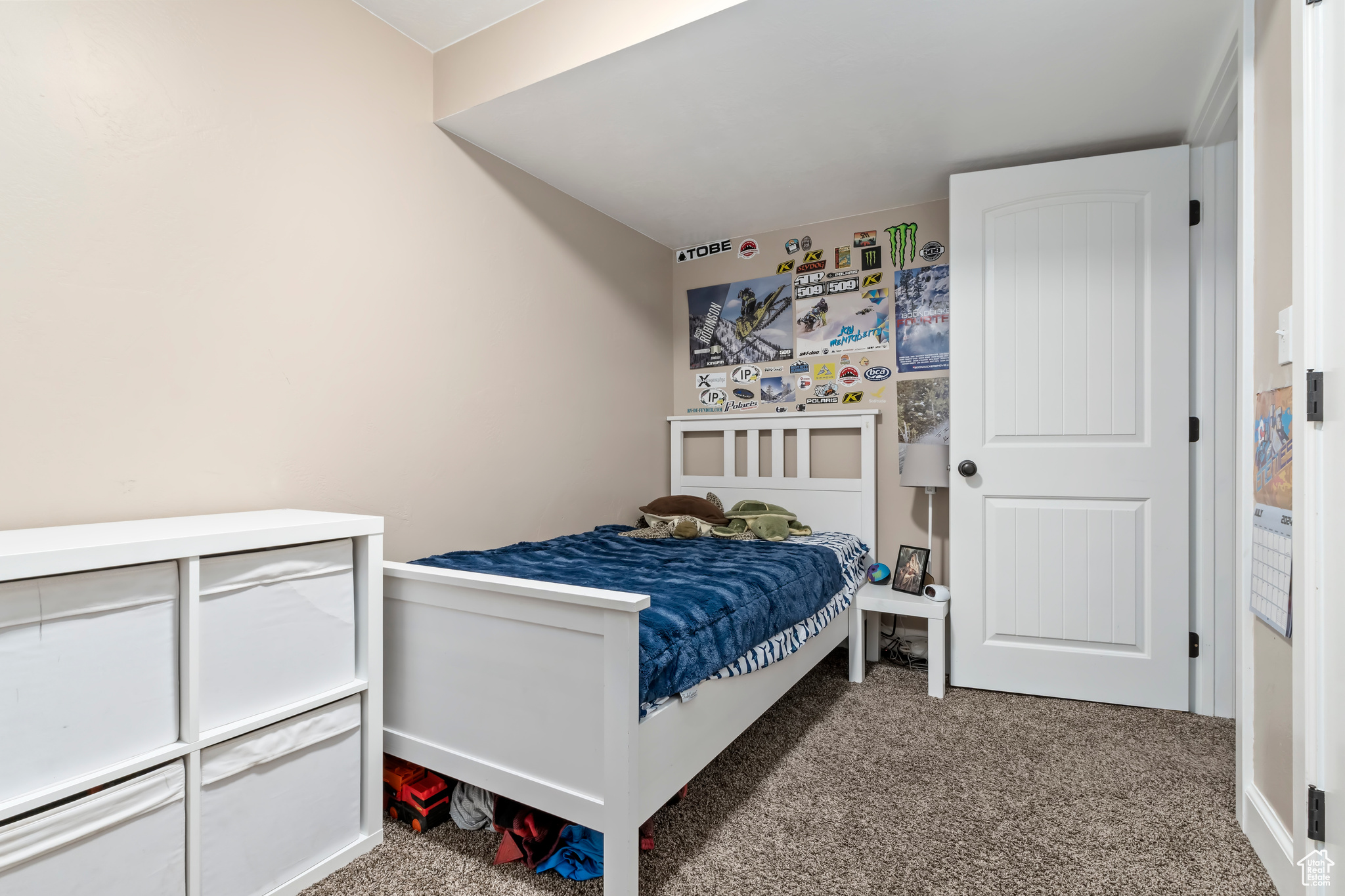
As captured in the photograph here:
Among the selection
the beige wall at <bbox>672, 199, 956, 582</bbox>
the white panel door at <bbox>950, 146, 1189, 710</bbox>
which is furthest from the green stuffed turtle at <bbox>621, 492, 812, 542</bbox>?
the white panel door at <bbox>950, 146, 1189, 710</bbox>

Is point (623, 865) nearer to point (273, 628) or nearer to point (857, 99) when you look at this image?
point (273, 628)

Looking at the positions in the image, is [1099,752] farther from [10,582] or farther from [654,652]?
[10,582]

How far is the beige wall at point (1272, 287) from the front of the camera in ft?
4.57

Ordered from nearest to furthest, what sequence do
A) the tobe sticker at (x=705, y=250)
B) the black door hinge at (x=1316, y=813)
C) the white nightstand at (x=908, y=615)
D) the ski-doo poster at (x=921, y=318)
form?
1. the black door hinge at (x=1316, y=813)
2. the white nightstand at (x=908, y=615)
3. the ski-doo poster at (x=921, y=318)
4. the tobe sticker at (x=705, y=250)

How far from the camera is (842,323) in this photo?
3.21m

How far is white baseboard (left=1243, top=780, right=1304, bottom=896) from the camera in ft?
4.40

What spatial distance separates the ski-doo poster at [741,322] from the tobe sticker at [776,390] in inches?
4.2

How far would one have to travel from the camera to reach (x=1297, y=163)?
4.29ft

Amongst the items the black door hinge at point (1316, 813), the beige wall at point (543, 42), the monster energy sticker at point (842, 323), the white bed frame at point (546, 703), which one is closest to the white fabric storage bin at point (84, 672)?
the white bed frame at point (546, 703)

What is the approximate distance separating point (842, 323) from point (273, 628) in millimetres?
2663

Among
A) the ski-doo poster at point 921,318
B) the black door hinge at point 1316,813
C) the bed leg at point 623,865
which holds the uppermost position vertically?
the ski-doo poster at point 921,318

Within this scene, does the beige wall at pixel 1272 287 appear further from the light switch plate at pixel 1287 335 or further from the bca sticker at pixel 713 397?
the bca sticker at pixel 713 397

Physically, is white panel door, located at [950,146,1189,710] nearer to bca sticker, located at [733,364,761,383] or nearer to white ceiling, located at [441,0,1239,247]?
white ceiling, located at [441,0,1239,247]

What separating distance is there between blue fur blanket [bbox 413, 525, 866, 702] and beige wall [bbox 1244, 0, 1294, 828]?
1139mm
